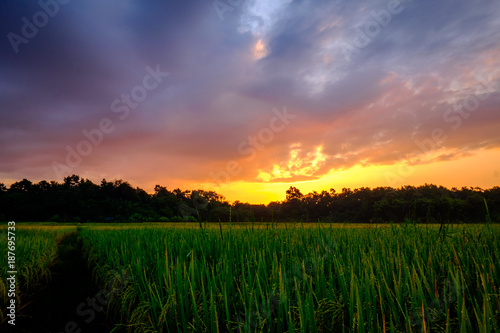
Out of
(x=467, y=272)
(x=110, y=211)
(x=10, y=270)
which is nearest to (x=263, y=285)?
(x=467, y=272)

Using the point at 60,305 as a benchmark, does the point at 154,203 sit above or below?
above

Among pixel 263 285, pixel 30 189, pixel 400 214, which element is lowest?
pixel 400 214

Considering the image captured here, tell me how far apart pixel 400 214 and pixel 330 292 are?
45352 mm

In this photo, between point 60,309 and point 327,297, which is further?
point 60,309

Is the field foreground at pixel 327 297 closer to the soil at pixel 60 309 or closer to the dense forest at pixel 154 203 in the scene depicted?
the soil at pixel 60 309

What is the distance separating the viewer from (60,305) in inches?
165

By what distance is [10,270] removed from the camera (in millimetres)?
4848

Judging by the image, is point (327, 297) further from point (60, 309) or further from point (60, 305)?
point (60, 305)

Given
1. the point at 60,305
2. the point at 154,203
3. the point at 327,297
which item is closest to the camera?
the point at 327,297

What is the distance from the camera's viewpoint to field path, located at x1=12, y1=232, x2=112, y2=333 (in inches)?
128

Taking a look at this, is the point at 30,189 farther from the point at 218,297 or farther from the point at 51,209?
the point at 218,297

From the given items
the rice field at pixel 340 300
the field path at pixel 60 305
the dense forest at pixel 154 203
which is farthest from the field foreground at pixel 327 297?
the dense forest at pixel 154 203

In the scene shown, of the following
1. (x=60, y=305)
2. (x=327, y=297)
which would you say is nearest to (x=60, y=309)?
(x=60, y=305)

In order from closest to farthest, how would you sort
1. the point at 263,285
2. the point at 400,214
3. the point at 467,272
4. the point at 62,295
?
the point at 467,272
the point at 263,285
the point at 62,295
the point at 400,214
